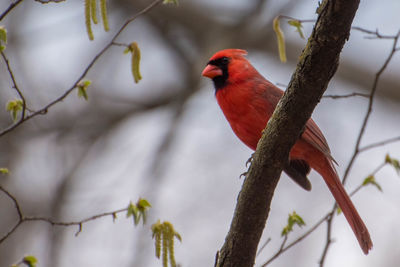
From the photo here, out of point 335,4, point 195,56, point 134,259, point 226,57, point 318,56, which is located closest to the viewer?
point 335,4

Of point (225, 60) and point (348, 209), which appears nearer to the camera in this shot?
point (348, 209)

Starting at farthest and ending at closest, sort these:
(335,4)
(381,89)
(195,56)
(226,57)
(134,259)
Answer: (195,56), (381,89), (134,259), (226,57), (335,4)

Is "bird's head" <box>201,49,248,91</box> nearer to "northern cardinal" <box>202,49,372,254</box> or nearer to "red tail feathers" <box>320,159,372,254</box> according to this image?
"northern cardinal" <box>202,49,372,254</box>

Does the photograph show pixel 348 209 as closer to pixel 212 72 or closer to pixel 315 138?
pixel 315 138

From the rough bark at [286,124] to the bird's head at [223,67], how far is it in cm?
119

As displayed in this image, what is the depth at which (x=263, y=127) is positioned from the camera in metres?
3.34

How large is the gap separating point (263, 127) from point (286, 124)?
95 centimetres

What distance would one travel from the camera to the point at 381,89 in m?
6.95

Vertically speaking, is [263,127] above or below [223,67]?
below

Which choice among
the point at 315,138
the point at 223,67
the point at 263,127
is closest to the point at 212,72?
the point at 223,67

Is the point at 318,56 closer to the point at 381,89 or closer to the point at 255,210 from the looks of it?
the point at 255,210

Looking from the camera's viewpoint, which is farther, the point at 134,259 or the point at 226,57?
the point at 134,259

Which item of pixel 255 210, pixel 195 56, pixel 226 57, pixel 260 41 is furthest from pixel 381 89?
pixel 255 210

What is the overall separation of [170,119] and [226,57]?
12.8 ft
